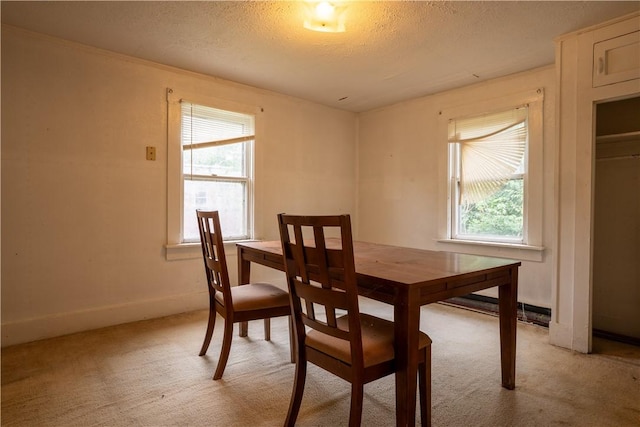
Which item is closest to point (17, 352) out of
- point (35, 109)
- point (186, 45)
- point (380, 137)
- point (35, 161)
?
point (35, 161)

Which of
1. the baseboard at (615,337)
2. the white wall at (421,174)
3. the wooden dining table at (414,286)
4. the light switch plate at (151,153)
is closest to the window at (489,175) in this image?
the white wall at (421,174)

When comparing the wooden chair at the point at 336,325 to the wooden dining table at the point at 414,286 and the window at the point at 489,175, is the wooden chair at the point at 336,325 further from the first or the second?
the window at the point at 489,175

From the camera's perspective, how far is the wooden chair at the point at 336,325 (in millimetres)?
1363

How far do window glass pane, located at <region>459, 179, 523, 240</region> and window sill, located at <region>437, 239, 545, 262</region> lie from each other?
12cm

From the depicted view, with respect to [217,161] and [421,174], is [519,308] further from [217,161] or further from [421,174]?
[217,161]

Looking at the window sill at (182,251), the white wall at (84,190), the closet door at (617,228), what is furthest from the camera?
the window sill at (182,251)

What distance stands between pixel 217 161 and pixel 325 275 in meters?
2.47

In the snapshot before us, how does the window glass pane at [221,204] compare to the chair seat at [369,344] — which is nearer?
the chair seat at [369,344]

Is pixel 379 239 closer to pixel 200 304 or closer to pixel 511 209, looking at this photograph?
pixel 511 209

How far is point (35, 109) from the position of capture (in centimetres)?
262

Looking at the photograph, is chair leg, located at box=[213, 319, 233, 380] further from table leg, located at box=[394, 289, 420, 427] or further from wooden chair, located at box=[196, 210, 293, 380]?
table leg, located at box=[394, 289, 420, 427]

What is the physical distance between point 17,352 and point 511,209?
409 centimetres

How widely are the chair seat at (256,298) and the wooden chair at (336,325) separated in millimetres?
558

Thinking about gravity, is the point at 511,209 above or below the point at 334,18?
below
